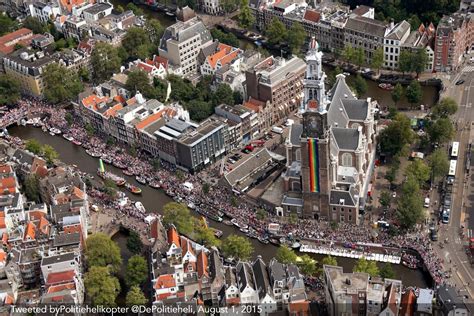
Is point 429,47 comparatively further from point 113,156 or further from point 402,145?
point 113,156

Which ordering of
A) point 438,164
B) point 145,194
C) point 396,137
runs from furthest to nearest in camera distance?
point 145,194 → point 396,137 → point 438,164

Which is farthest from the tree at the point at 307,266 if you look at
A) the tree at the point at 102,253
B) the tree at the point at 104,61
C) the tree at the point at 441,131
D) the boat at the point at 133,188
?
the tree at the point at 104,61

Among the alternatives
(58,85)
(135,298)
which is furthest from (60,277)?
(58,85)

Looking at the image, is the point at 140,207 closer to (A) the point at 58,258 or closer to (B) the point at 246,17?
(A) the point at 58,258

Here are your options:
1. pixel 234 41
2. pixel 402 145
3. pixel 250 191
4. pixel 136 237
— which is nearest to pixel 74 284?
pixel 136 237

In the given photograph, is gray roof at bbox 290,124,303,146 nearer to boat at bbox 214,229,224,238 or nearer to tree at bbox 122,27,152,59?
boat at bbox 214,229,224,238

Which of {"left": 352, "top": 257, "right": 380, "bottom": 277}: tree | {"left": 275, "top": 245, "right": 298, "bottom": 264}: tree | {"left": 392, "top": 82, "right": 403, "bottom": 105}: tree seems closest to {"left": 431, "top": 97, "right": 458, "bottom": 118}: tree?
{"left": 392, "top": 82, "right": 403, "bottom": 105}: tree
